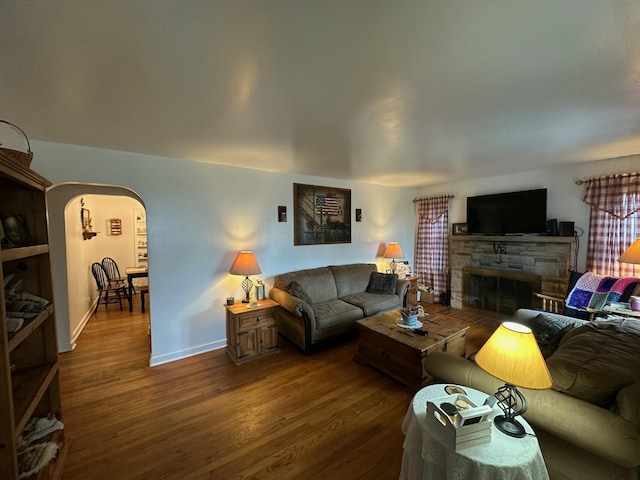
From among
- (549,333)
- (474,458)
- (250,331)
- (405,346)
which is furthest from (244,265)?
(549,333)

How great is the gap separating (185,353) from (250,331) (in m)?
0.90

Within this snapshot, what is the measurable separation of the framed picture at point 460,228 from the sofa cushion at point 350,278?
1830 millimetres

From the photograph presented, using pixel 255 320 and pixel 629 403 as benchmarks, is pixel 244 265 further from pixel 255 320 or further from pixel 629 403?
pixel 629 403

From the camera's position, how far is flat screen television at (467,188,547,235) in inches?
149

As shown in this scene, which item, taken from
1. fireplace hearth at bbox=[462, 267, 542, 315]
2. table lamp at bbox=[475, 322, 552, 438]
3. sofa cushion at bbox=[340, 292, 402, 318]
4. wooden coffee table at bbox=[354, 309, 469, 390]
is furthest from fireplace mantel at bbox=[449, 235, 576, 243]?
table lamp at bbox=[475, 322, 552, 438]

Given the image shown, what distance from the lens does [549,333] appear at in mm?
1985

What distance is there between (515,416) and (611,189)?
3714 millimetres

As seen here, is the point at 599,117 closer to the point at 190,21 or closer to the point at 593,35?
the point at 593,35

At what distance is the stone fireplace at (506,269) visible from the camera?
3.68m

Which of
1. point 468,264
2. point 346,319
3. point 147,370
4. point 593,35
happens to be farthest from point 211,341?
point 468,264

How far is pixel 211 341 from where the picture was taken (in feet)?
11.0

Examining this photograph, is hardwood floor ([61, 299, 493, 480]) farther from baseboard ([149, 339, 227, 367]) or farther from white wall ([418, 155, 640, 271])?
white wall ([418, 155, 640, 271])

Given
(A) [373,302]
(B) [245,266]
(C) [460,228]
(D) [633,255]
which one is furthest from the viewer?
(C) [460,228]

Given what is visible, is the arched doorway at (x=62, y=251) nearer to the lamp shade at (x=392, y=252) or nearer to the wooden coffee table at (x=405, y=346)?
the wooden coffee table at (x=405, y=346)
